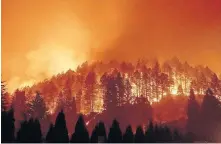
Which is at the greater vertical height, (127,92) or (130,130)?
(127,92)

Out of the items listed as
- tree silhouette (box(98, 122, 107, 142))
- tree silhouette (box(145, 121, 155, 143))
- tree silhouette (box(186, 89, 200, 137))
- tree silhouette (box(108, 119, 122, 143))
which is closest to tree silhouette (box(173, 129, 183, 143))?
Answer: tree silhouette (box(186, 89, 200, 137))

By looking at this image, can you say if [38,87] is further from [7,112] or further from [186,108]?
[186,108]

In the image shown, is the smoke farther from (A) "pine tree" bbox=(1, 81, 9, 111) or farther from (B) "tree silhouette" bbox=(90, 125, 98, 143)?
(B) "tree silhouette" bbox=(90, 125, 98, 143)

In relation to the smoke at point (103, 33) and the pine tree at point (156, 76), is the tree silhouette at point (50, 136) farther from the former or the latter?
the pine tree at point (156, 76)

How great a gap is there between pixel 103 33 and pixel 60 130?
1.20 metres

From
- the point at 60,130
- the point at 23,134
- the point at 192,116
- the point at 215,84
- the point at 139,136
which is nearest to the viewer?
the point at 23,134

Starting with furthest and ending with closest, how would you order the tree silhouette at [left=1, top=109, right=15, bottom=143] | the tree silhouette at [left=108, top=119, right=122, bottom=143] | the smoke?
the smoke, the tree silhouette at [left=108, top=119, right=122, bottom=143], the tree silhouette at [left=1, top=109, right=15, bottom=143]

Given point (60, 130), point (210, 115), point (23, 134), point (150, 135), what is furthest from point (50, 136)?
point (210, 115)

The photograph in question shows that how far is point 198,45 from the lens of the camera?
4934 millimetres

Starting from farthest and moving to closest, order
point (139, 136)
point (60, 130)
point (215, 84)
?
point (215, 84)
point (139, 136)
point (60, 130)

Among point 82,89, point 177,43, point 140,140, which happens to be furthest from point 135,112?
point 177,43

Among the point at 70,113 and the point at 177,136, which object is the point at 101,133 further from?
the point at 177,136

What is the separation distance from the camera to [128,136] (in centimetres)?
454

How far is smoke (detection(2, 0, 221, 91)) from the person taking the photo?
461cm
